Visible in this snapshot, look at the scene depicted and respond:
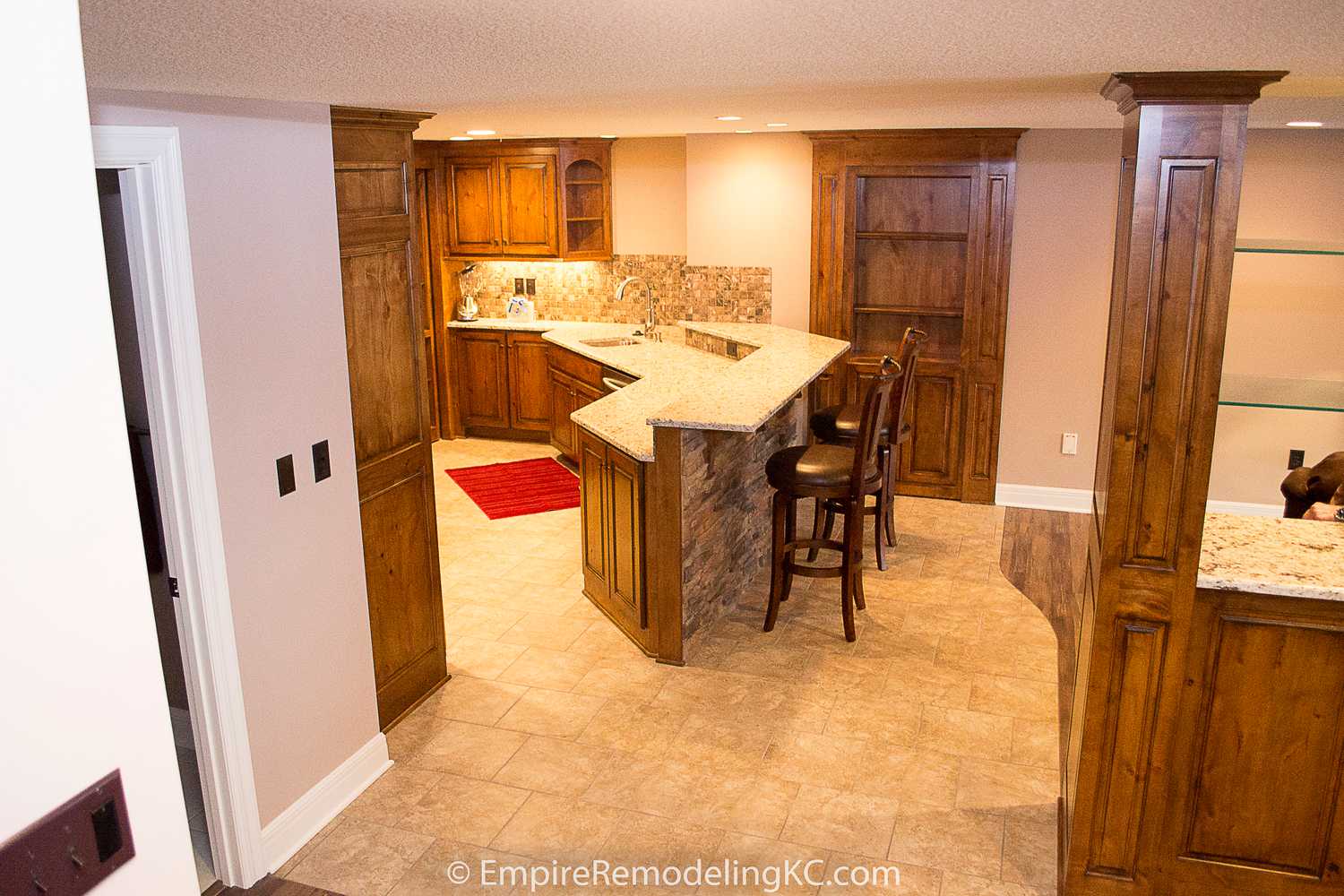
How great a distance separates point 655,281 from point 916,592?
364cm

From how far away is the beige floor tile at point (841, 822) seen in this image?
135 inches

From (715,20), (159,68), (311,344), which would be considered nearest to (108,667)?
(715,20)

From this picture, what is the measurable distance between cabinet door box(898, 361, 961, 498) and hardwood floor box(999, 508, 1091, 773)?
47 cm

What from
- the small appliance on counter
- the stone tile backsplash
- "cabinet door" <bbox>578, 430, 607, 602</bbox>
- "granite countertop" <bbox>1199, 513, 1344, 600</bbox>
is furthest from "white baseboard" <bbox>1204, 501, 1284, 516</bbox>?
the small appliance on counter

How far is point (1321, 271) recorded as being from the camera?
19.3 ft

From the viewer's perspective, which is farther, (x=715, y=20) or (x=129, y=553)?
(x=715, y=20)

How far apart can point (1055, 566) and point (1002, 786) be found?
2.30m

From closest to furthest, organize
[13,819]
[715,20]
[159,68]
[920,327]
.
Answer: [13,819] < [715,20] < [159,68] < [920,327]

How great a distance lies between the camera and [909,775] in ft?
12.5

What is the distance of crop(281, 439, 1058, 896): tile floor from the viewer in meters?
3.39

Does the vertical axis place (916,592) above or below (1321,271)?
below

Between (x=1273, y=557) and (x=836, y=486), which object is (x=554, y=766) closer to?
(x=836, y=486)

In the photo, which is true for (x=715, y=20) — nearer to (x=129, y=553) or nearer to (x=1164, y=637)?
(x=129, y=553)

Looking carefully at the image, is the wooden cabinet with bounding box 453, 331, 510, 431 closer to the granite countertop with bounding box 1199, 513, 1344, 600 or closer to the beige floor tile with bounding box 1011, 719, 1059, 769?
the beige floor tile with bounding box 1011, 719, 1059, 769
